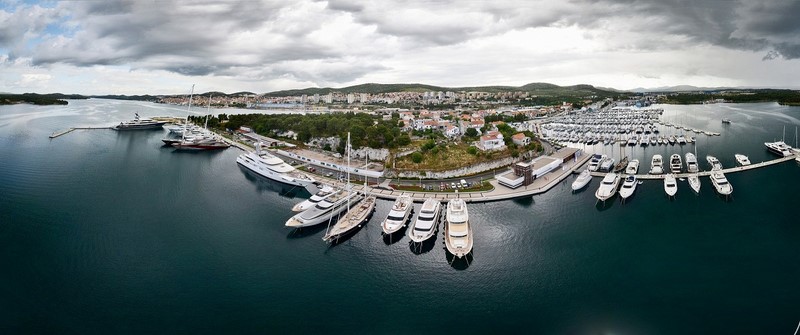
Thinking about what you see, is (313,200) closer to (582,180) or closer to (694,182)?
(582,180)

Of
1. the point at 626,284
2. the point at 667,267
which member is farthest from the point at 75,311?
the point at 667,267

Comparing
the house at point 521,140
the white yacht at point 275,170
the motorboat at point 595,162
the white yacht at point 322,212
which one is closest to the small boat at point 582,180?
the motorboat at point 595,162

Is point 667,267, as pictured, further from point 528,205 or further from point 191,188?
point 191,188

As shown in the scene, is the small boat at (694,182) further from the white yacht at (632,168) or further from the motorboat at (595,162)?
the motorboat at (595,162)

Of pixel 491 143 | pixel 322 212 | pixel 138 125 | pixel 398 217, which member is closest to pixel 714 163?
pixel 491 143

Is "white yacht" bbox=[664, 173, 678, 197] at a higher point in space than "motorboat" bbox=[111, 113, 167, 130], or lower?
lower

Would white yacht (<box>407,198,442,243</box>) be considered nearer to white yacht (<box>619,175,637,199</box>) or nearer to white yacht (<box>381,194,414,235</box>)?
white yacht (<box>381,194,414,235</box>)

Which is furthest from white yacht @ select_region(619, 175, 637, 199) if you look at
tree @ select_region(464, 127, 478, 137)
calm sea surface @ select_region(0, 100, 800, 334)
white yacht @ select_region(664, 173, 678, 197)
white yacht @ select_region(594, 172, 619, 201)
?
tree @ select_region(464, 127, 478, 137)
